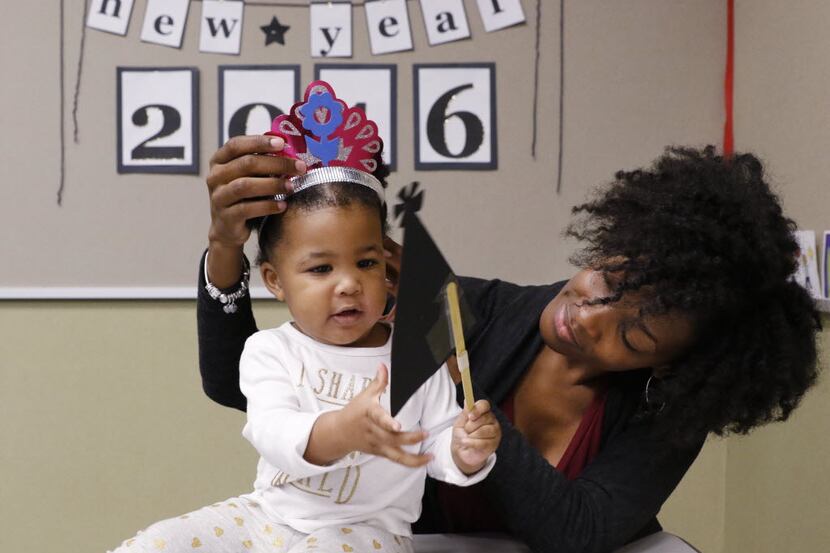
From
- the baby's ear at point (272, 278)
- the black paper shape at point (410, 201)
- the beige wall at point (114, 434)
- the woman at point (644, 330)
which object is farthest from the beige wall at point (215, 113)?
the black paper shape at point (410, 201)

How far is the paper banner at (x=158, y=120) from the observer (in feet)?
7.56

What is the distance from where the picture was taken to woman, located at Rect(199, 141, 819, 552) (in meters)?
1.04

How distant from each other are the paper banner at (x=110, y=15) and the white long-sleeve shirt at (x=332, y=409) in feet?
5.12

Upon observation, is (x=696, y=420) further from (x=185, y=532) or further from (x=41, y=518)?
(x=41, y=518)

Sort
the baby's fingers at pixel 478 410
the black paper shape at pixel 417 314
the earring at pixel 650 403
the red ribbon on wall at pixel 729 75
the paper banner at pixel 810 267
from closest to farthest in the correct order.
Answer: the black paper shape at pixel 417 314 < the baby's fingers at pixel 478 410 < the earring at pixel 650 403 < the paper banner at pixel 810 267 < the red ribbon on wall at pixel 729 75

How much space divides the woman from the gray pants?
0.18 m

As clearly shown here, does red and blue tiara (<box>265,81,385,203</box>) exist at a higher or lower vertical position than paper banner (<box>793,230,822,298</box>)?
higher

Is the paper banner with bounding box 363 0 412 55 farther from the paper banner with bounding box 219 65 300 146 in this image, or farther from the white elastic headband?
the white elastic headband

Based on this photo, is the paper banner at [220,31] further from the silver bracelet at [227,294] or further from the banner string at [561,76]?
the silver bracelet at [227,294]

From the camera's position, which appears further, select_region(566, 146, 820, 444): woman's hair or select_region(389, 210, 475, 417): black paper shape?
select_region(566, 146, 820, 444): woman's hair

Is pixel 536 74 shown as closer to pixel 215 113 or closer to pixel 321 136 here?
pixel 215 113

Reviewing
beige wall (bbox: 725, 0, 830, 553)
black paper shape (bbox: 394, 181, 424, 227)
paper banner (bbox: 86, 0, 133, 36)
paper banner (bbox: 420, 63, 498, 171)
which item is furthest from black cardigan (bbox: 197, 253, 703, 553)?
paper banner (bbox: 86, 0, 133, 36)

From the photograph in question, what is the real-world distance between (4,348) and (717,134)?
2033mm

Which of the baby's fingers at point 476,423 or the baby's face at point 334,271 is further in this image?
the baby's face at point 334,271
